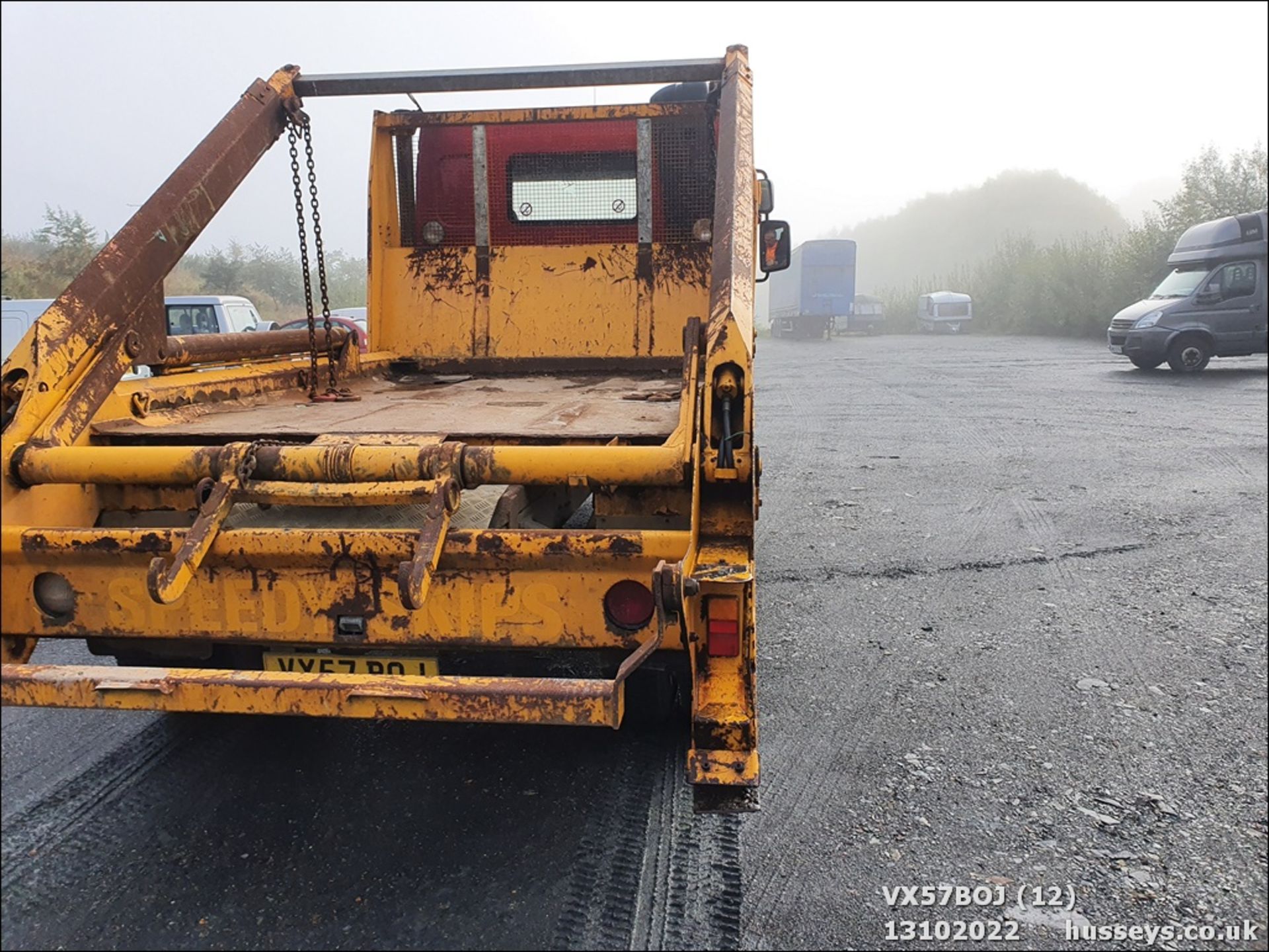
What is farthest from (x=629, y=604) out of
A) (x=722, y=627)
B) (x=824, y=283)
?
(x=824, y=283)

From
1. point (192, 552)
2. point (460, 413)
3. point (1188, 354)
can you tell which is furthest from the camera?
point (1188, 354)

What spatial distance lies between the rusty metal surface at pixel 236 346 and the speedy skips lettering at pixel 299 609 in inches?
56.6

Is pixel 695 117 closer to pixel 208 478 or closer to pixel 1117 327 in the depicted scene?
pixel 208 478

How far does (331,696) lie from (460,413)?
1.44 m

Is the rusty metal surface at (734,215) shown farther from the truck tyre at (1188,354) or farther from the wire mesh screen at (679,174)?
the truck tyre at (1188,354)

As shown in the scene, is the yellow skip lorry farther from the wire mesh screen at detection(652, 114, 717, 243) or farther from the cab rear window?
the cab rear window

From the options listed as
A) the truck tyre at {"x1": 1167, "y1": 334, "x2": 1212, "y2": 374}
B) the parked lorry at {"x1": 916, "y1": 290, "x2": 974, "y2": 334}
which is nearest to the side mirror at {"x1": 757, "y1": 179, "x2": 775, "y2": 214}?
the truck tyre at {"x1": 1167, "y1": 334, "x2": 1212, "y2": 374}

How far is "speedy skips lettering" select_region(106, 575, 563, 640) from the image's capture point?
7.57 ft

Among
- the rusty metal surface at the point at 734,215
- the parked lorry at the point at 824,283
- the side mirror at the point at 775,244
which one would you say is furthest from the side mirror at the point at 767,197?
the parked lorry at the point at 824,283

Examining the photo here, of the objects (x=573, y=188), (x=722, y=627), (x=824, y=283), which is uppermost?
(x=824, y=283)

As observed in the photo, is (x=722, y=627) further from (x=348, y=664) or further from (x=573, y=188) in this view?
(x=573, y=188)

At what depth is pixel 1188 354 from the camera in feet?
42.6

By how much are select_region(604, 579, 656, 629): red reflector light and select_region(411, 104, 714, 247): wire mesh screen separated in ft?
9.30

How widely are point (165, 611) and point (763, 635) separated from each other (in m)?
2.60
